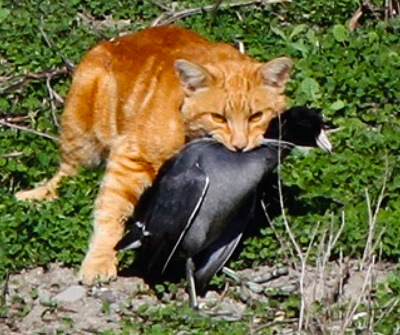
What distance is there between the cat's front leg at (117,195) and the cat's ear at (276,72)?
2.50 ft

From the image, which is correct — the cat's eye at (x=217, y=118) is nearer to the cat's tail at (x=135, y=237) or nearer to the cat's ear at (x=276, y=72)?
the cat's ear at (x=276, y=72)

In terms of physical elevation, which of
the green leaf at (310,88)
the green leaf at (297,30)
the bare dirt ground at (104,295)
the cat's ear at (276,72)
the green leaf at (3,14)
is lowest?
the bare dirt ground at (104,295)

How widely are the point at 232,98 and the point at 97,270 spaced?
43.9 inches

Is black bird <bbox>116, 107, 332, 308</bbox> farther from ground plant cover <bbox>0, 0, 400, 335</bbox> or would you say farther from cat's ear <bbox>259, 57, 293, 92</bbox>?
cat's ear <bbox>259, 57, 293, 92</bbox>

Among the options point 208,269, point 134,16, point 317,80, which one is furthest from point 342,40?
point 208,269

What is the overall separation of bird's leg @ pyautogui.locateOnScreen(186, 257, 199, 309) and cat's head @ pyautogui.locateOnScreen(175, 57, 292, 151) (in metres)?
0.64

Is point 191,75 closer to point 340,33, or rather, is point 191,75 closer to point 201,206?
point 201,206

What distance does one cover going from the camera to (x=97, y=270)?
687 centimetres

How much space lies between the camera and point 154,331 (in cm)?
628

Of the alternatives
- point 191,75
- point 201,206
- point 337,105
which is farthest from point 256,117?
point 337,105

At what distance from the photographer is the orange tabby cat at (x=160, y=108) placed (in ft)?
23.0

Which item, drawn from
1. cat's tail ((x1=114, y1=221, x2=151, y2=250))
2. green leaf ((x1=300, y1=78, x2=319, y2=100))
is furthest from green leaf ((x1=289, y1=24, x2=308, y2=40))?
cat's tail ((x1=114, y1=221, x2=151, y2=250))

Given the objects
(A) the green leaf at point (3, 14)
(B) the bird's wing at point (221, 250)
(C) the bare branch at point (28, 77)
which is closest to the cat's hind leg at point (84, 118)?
(C) the bare branch at point (28, 77)

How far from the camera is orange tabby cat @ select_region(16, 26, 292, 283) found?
23.0 feet
